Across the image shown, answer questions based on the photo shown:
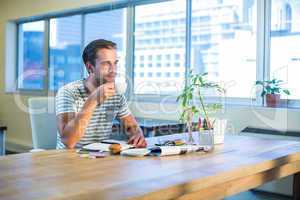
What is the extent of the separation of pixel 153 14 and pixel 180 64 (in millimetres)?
660

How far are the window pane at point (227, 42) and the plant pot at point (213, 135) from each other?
1645 millimetres

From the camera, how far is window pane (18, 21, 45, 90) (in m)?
5.91

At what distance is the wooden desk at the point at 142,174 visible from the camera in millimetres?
1158

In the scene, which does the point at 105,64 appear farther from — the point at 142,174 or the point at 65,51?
the point at 65,51

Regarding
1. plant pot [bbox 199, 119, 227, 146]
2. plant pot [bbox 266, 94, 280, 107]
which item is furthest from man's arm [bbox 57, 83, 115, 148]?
plant pot [bbox 266, 94, 280, 107]

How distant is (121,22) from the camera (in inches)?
187

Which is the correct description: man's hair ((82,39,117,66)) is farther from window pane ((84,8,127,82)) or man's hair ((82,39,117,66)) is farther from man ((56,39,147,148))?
window pane ((84,8,127,82))

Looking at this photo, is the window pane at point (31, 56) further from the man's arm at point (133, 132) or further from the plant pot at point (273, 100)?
the man's arm at point (133, 132)

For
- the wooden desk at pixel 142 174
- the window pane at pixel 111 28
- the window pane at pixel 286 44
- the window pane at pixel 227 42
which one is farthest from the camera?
the window pane at pixel 111 28

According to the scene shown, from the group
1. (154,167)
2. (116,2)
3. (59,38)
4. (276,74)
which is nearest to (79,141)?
(154,167)

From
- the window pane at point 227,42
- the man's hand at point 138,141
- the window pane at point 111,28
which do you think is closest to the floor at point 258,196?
the window pane at point 227,42

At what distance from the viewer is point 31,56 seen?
241 inches

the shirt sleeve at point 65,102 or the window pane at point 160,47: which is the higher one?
the window pane at point 160,47

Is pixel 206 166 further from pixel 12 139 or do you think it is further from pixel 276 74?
pixel 12 139
